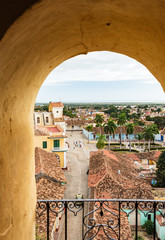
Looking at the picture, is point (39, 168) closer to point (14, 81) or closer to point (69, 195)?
point (69, 195)

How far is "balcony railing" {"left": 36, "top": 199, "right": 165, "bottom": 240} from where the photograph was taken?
9.69 feet

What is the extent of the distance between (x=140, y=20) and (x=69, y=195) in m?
15.8

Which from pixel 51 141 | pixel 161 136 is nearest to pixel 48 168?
pixel 51 141

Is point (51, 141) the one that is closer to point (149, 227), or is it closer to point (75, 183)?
point (75, 183)

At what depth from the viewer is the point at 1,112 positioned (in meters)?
1.59

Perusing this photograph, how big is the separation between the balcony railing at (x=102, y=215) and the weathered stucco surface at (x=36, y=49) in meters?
0.80

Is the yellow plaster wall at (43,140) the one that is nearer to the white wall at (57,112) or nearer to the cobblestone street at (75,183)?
the cobblestone street at (75,183)

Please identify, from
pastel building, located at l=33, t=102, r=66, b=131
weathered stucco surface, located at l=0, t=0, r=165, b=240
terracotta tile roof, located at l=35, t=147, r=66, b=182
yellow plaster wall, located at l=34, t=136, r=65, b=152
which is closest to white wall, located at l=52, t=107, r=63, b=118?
pastel building, located at l=33, t=102, r=66, b=131

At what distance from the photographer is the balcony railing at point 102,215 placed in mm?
2953

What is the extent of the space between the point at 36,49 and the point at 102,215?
102 inches

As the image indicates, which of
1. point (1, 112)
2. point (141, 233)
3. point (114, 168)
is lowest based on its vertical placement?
point (141, 233)

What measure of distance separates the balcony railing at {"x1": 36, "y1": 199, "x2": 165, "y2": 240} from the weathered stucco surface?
799 millimetres

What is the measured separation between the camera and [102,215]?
10.2 ft

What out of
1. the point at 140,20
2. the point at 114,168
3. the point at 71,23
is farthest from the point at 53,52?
the point at 114,168
